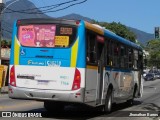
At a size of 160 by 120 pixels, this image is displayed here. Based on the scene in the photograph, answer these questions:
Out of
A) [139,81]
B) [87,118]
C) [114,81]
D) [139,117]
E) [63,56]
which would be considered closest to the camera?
[63,56]

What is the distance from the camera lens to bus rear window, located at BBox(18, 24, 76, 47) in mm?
14094

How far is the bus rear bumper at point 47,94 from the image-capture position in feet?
44.9

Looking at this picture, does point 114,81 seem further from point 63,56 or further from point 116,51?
point 63,56

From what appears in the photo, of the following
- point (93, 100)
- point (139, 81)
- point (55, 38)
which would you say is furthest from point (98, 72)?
point (139, 81)

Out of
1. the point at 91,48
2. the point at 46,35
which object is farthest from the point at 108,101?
the point at 46,35

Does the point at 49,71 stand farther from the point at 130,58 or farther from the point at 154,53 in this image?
the point at 154,53

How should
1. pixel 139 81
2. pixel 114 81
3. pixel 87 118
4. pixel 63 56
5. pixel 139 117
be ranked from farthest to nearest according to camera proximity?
pixel 139 81
pixel 114 81
pixel 139 117
pixel 87 118
pixel 63 56

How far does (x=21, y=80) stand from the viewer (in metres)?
14.3

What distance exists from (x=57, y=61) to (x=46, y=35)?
938 millimetres

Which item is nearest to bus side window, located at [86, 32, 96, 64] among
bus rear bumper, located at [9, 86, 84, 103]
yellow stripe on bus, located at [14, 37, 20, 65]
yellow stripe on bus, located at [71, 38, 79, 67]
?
yellow stripe on bus, located at [71, 38, 79, 67]

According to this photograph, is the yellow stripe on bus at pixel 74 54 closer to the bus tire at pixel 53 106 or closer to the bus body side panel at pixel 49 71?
the bus body side panel at pixel 49 71

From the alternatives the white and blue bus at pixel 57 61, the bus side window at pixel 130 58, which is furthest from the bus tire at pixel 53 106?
the bus side window at pixel 130 58

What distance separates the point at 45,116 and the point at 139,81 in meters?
9.11

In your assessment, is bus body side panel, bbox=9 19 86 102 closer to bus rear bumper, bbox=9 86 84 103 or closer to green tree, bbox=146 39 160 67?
bus rear bumper, bbox=9 86 84 103
